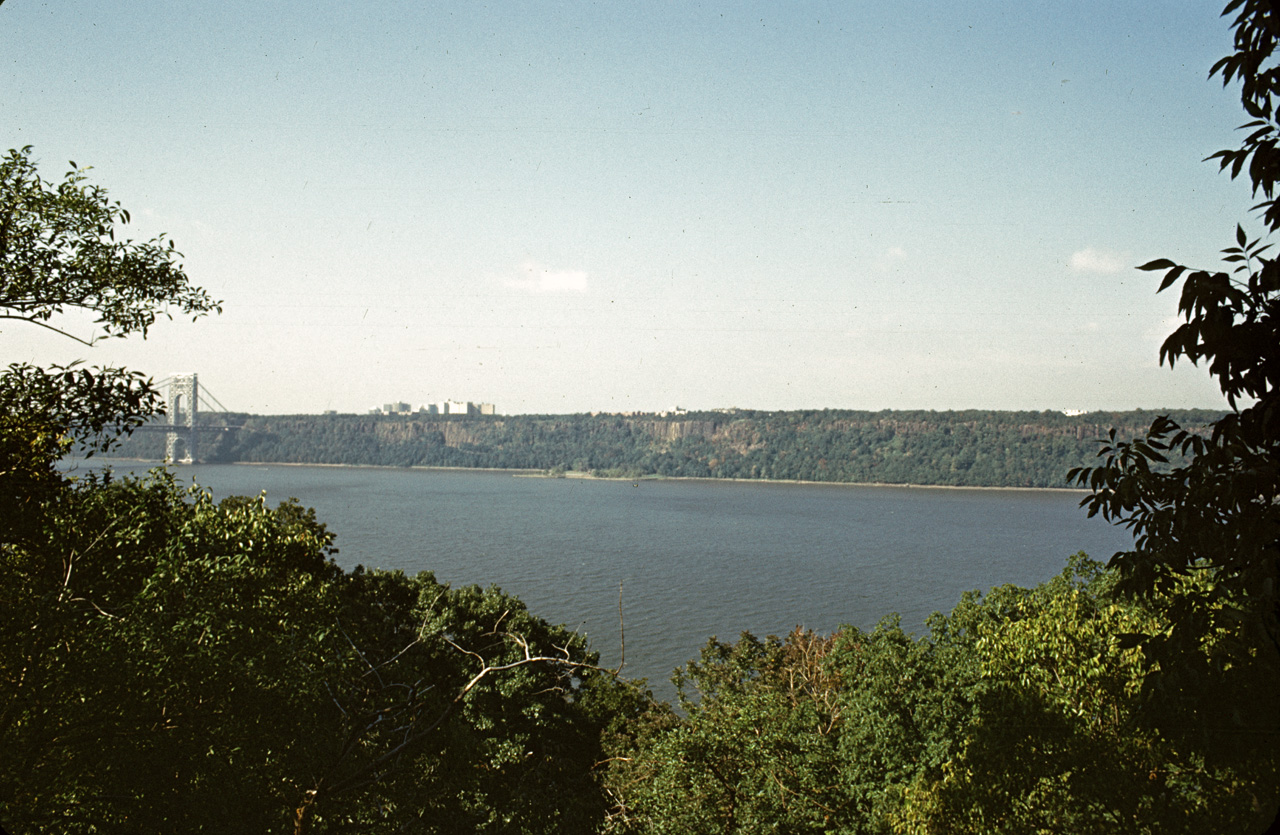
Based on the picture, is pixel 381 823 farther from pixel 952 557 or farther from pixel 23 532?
pixel 952 557

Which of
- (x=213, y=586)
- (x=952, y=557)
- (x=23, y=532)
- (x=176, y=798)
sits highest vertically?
(x=23, y=532)

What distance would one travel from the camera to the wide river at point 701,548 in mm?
31859

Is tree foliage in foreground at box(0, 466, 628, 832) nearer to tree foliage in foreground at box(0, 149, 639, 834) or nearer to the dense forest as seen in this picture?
tree foliage in foreground at box(0, 149, 639, 834)

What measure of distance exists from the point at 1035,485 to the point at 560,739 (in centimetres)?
8385

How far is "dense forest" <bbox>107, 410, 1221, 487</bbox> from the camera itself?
282ft

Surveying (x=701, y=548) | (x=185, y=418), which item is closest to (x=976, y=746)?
(x=701, y=548)

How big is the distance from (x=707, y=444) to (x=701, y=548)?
2686 inches

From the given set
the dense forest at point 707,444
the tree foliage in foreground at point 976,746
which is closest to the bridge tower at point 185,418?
the dense forest at point 707,444

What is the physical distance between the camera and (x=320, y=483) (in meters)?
95.3

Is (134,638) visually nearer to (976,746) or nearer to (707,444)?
(976,746)

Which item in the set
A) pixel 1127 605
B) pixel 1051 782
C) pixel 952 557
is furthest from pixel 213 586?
pixel 952 557

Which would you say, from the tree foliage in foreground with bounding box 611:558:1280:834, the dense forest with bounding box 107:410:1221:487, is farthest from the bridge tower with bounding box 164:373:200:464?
the tree foliage in foreground with bounding box 611:558:1280:834

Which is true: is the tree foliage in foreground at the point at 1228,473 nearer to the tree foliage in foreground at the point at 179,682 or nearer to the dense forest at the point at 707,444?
the tree foliage in foreground at the point at 179,682

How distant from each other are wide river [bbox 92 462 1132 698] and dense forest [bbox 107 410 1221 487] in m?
4.03
